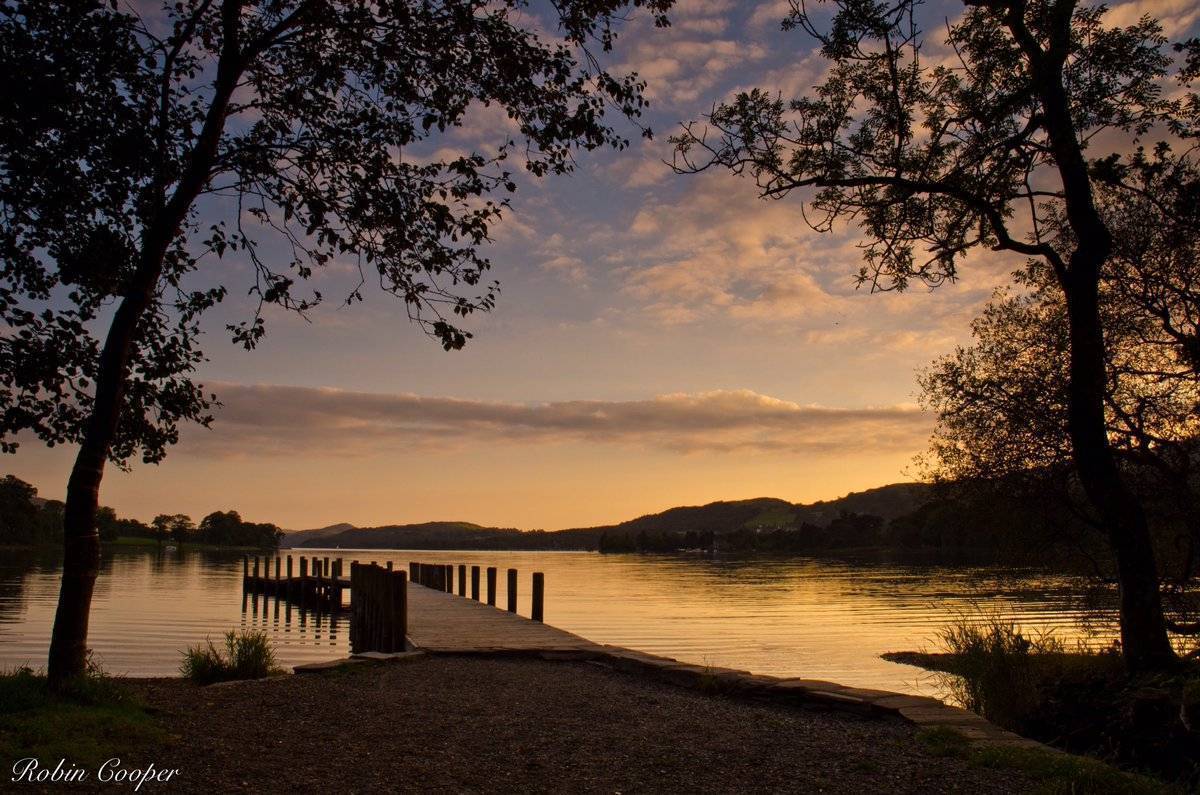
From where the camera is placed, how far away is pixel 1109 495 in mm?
11164

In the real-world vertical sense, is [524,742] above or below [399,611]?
below

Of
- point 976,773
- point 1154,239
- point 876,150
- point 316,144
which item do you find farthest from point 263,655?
point 1154,239

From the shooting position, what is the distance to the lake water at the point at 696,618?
21.6 meters

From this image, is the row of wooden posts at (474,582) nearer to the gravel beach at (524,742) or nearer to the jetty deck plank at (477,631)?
the jetty deck plank at (477,631)

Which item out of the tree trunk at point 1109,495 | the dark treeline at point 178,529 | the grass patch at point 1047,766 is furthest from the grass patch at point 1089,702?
the dark treeline at point 178,529

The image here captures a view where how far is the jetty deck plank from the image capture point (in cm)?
1437

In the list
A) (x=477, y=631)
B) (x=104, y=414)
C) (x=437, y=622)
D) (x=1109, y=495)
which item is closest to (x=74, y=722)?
(x=104, y=414)

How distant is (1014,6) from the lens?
36.4ft

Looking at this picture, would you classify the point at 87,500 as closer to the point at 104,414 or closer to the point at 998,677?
the point at 104,414

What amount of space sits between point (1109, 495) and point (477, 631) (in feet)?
40.7

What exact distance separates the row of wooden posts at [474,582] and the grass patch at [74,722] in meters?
15.1

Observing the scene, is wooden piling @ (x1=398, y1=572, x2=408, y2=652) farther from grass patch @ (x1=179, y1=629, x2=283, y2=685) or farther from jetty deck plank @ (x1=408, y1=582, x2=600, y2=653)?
grass patch @ (x1=179, y1=629, x2=283, y2=685)

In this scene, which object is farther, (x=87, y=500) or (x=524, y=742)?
(x=87, y=500)

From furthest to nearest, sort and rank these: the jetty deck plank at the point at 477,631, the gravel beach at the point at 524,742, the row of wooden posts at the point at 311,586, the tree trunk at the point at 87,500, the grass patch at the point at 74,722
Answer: the row of wooden posts at the point at 311,586, the jetty deck plank at the point at 477,631, the tree trunk at the point at 87,500, the grass patch at the point at 74,722, the gravel beach at the point at 524,742
